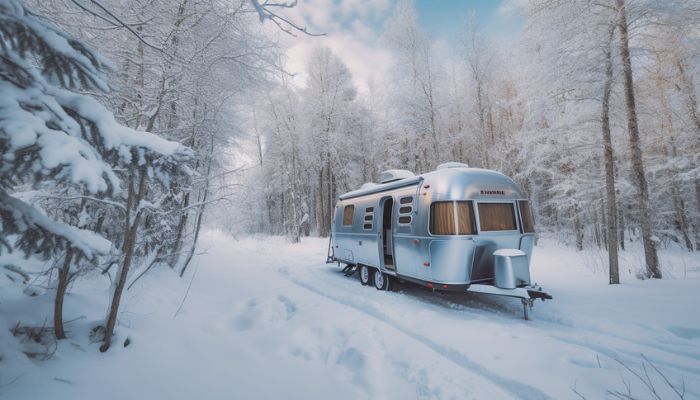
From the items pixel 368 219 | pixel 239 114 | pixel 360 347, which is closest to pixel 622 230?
pixel 368 219

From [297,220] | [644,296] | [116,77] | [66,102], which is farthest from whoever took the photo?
[297,220]

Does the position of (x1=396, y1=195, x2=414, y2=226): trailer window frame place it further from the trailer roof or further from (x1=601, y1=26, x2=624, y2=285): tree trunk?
A: (x1=601, y1=26, x2=624, y2=285): tree trunk

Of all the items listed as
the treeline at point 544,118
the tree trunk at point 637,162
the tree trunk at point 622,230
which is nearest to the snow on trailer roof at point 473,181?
the treeline at point 544,118

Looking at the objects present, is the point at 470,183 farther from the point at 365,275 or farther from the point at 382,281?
the point at 365,275

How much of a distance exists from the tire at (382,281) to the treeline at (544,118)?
154 inches

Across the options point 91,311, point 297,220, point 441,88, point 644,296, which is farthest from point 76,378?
point 297,220

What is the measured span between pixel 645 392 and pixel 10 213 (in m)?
5.56

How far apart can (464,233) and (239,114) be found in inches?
284

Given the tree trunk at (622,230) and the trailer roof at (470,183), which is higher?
the trailer roof at (470,183)

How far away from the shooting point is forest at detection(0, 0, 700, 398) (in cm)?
194

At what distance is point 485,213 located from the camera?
19.3ft

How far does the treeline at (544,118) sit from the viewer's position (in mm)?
7199

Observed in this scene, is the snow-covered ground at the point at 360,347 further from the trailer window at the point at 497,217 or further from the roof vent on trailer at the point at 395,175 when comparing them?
the roof vent on trailer at the point at 395,175

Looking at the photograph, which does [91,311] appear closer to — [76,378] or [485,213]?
[76,378]
